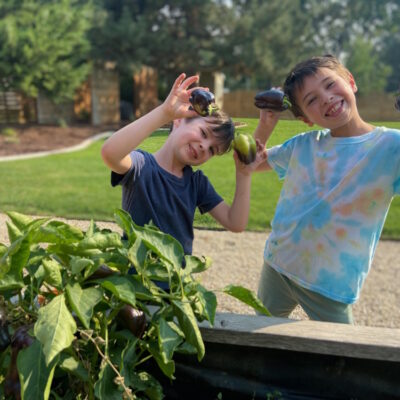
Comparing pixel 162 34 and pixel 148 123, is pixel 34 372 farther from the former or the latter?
pixel 162 34

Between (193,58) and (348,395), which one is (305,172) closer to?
(348,395)

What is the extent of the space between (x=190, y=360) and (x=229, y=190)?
1195 millimetres

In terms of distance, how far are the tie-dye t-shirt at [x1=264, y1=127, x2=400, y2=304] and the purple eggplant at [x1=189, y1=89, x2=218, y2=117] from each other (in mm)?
504

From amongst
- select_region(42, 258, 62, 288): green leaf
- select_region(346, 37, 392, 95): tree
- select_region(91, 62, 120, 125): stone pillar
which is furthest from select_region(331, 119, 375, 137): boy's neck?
select_region(346, 37, 392, 95): tree

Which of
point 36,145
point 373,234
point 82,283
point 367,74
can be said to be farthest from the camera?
point 367,74

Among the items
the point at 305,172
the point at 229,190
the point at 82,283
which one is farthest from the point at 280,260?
the point at 82,283

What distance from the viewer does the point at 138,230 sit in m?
1.32

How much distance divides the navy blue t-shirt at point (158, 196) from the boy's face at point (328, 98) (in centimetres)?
51

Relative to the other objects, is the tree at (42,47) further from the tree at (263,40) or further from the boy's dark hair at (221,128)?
the boy's dark hair at (221,128)

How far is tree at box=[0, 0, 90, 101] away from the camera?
14633mm

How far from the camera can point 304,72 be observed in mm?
1692

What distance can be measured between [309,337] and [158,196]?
0.70m

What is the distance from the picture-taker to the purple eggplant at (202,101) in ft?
5.02

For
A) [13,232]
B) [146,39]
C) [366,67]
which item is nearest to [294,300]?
[13,232]
